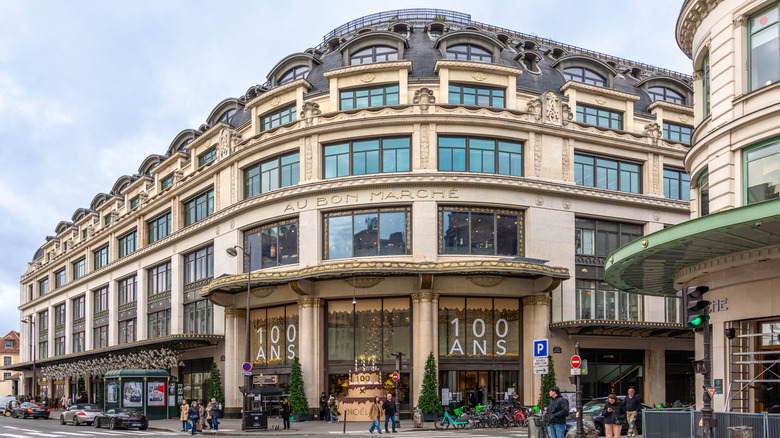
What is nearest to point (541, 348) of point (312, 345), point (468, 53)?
point (312, 345)

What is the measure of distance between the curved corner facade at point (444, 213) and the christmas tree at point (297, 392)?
87cm

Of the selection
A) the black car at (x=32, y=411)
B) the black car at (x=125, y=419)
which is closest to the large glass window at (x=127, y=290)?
the black car at (x=32, y=411)

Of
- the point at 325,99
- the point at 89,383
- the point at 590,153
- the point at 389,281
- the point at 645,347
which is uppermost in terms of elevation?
the point at 325,99

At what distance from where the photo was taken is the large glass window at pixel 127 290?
6806 cm

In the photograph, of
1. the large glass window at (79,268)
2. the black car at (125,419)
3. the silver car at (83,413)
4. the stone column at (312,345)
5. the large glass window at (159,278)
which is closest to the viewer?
the black car at (125,419)

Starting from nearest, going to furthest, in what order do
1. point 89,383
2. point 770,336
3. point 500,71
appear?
1. point 770,336
2. point 500,71
3. point 89,383

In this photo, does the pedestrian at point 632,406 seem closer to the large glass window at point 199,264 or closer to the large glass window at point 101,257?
the large glass window at point 199,264

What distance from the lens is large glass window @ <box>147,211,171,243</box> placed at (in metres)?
62.1

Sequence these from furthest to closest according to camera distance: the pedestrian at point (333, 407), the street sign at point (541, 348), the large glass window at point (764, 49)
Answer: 1. the pedestrian at point (333, 407)
2. the street sign at point (541, 348)
3. the large glass window at point (764, 49)

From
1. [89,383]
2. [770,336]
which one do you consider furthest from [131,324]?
[770,336]

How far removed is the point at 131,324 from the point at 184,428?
32832 mm

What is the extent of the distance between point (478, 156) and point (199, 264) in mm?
23345

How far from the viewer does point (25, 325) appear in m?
104

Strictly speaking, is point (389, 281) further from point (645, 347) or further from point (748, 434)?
point (748, 434)
